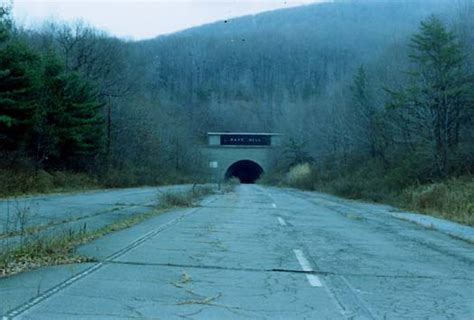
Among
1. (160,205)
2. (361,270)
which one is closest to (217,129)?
(160,205)

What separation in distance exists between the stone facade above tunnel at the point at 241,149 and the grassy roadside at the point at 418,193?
46.9 m

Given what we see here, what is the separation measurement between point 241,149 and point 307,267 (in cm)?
9442

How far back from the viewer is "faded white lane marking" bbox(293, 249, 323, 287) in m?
8.27

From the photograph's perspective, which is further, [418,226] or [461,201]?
[461,201]

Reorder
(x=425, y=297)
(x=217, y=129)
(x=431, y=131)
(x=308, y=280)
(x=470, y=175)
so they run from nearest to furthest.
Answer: (x=425, y=297) < (x=308, y=280) < (x=470, y=175) < (x=431, y=131) < (x=217, y=129)

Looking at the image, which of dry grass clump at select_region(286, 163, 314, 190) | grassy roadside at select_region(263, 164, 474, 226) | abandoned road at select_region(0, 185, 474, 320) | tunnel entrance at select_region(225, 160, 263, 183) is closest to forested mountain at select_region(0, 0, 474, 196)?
grassy roadside at select_region(263, 164, 474, 226)

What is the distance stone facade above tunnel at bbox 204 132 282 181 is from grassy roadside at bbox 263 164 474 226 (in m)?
46.9

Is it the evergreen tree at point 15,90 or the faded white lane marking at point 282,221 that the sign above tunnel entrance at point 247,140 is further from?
the faded white lane marking at point 282,221

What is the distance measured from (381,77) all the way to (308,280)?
4625 cm

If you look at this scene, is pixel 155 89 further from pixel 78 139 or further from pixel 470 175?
pixel 470 175

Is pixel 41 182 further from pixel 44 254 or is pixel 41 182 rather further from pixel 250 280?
pixel 250 280

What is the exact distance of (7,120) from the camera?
32.1 meters

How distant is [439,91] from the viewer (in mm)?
33750

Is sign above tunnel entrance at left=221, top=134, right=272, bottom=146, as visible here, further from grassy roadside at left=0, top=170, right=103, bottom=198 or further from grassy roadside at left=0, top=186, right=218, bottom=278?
grassy roadside at left=0, top=186, right=218, bottom=278
